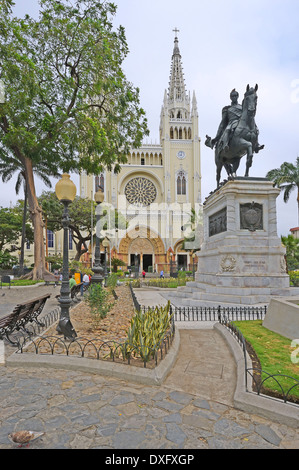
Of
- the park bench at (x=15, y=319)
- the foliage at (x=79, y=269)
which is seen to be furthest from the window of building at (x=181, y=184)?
the park bench at (x=15, y=319)

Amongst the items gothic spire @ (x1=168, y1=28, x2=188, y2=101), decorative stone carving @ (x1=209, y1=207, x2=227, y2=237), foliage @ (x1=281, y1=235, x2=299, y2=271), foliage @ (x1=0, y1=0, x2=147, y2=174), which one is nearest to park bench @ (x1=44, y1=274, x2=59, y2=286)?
foliage @ (x1=0, y1=0, x2=147, y2=174)

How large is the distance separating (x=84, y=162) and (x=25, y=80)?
5431mm

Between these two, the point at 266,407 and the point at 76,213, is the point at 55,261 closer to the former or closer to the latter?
the point at 76,213

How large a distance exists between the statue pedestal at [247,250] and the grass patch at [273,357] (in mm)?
3312

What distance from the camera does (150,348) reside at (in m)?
4.33

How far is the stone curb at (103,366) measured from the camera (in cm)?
397

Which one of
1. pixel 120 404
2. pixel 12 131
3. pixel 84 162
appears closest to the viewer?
pixel 120 404

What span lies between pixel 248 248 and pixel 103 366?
295 inches

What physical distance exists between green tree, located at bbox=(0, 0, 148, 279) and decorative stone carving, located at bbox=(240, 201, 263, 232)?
354 inches

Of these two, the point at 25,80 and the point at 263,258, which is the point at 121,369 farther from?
the point at 25,80

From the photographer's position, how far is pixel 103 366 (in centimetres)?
427

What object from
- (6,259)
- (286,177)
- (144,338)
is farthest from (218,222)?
(6,259)
